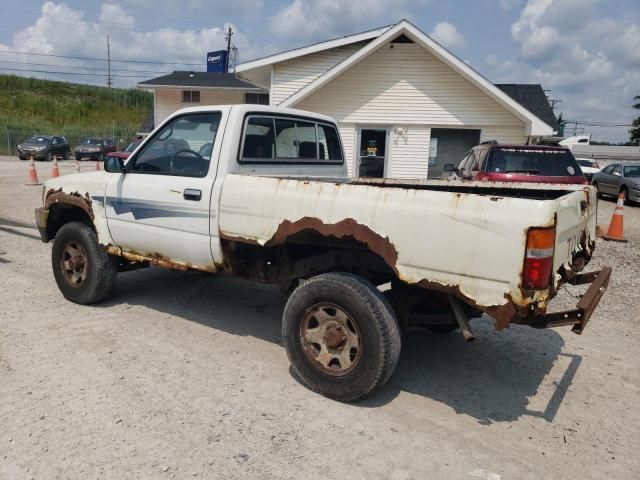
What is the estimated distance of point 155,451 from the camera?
2.92m

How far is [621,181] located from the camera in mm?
17250

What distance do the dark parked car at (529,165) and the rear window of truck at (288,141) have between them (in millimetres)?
4036

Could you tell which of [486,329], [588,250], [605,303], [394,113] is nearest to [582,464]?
[588,250]

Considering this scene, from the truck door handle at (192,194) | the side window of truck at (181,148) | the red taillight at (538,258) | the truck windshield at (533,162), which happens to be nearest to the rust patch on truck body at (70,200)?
the side window of truck at (181,148)

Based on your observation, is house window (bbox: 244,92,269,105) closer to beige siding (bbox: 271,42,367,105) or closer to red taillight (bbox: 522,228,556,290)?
beige siding (bbox: 271,42,367,105)

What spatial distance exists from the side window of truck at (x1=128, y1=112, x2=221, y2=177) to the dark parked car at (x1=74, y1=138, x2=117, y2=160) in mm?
31507

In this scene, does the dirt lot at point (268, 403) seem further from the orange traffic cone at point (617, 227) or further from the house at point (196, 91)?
the house at point (196, 91)

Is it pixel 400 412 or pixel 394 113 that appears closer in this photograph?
pixel 400 412

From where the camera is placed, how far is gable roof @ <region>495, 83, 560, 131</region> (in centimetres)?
1963

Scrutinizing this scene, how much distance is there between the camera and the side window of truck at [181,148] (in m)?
4.30

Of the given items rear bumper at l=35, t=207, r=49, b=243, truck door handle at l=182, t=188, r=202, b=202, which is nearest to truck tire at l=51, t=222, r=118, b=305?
rear bumper at l=35, t=207, r=49, b=243

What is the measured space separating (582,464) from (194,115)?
3.79 m

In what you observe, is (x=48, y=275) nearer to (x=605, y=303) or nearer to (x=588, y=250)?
(x=588, y=250)

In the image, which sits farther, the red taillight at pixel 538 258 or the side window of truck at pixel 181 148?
the side window of truck at pixel 181 148
